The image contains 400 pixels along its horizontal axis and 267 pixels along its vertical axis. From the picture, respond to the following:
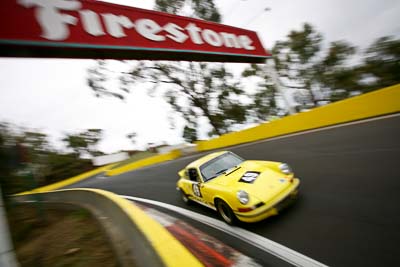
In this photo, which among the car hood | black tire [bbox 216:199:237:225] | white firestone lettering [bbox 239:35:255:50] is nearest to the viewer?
the car hood

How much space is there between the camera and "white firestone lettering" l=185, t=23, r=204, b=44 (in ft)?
41.0

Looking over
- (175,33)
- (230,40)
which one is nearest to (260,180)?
(175,33)

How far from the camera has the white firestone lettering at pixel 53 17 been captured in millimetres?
8219

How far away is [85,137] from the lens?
53.2 meters

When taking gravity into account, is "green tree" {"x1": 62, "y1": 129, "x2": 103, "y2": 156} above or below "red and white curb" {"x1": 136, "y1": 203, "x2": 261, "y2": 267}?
above

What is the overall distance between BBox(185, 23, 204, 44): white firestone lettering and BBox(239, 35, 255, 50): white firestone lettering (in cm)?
316

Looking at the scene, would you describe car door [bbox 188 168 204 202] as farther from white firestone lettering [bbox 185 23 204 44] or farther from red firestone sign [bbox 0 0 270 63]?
white firestone lettering [bbox 185 23 204 44]

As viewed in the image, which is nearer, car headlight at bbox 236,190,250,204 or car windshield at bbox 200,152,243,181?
car headlight at bbox 236,190,250,204

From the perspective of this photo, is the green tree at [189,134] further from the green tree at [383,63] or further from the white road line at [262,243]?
the white road line at [262,243]

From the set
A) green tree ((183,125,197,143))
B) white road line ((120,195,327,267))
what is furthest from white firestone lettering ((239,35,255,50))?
green tree ((183,125,197,143))

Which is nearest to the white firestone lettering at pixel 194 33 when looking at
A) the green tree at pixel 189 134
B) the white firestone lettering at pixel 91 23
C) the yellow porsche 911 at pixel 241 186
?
the white firestone lettering at pixel 91 23

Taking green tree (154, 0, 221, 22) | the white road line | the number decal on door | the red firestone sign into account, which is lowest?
the white road line

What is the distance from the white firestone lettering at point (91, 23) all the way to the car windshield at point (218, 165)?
6.36 meters

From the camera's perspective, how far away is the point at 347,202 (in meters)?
4.46
